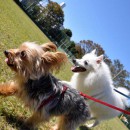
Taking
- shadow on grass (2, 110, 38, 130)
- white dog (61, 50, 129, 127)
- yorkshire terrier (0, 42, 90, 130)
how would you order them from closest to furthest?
yorkshire terrier (0, 42, 90, 130), shadow on grass (2, 110, 38, 130), white dog (61, 50, 129, 127)

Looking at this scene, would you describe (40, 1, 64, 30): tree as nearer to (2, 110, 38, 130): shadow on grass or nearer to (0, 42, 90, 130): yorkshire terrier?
(0, 42, 90, 130): yorkshire terrier

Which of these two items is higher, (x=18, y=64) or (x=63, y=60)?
(x=63, y=60)

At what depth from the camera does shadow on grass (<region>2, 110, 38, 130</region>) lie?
4.54 metres

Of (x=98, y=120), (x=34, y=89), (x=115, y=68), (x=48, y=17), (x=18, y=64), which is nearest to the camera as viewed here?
(x=18, y=64)

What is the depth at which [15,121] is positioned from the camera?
4.70 meters

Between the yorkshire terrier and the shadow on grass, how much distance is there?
0.30 feet

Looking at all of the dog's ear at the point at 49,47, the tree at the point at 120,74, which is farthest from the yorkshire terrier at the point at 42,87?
the tree at the point at 120,74

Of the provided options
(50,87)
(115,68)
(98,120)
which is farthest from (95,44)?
(50,87)

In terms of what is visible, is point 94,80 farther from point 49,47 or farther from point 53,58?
point 53,58

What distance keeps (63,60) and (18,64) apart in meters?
0.70

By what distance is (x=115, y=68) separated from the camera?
175 ft

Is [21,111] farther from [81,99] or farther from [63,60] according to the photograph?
[63,60]

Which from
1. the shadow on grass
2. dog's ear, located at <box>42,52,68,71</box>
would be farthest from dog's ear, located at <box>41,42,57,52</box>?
the shadow on grass

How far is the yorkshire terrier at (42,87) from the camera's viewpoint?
4.32 meters
